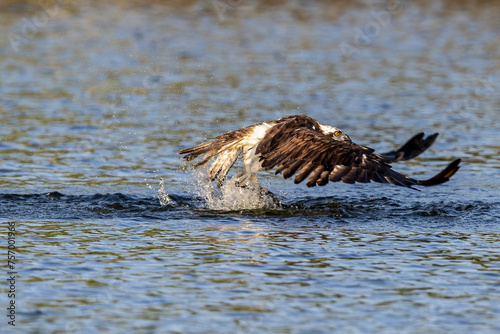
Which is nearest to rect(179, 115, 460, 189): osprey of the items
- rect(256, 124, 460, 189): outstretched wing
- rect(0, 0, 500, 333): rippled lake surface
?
rect(256, 124, 460, 189): outstretched wing

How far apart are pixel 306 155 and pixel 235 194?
68.1 inches

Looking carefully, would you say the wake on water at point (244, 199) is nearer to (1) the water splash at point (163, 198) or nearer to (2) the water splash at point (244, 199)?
(2) the water splash at point (244, 199)

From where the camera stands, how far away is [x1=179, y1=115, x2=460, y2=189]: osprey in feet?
30.9

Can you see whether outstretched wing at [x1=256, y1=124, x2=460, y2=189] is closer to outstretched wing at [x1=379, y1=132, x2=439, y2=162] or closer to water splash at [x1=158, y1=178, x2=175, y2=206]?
outstretched wing at [x1=379, y1=132, x2=439, y2=162]

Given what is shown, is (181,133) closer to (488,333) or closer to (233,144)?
(233,144)

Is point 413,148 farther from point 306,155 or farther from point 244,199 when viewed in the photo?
point 244,199

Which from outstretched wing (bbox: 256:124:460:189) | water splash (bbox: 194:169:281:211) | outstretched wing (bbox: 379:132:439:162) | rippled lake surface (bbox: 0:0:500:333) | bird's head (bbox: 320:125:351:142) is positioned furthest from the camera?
water splash (bbox: 194:169:281:211)

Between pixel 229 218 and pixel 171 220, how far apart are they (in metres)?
0.71

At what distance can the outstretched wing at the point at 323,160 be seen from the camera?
940 centimetres

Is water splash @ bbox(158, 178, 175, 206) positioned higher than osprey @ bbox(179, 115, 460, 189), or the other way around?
osprey @ bbox(179, 115, 460, 189)

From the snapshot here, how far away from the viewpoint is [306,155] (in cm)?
984

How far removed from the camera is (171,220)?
10.6 metres

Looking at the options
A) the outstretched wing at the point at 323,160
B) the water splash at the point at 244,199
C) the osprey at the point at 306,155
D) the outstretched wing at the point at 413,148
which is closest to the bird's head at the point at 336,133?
the osprey at the point at 306,155

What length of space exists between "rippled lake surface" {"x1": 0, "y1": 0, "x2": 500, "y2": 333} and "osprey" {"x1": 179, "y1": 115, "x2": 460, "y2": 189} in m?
0.59
